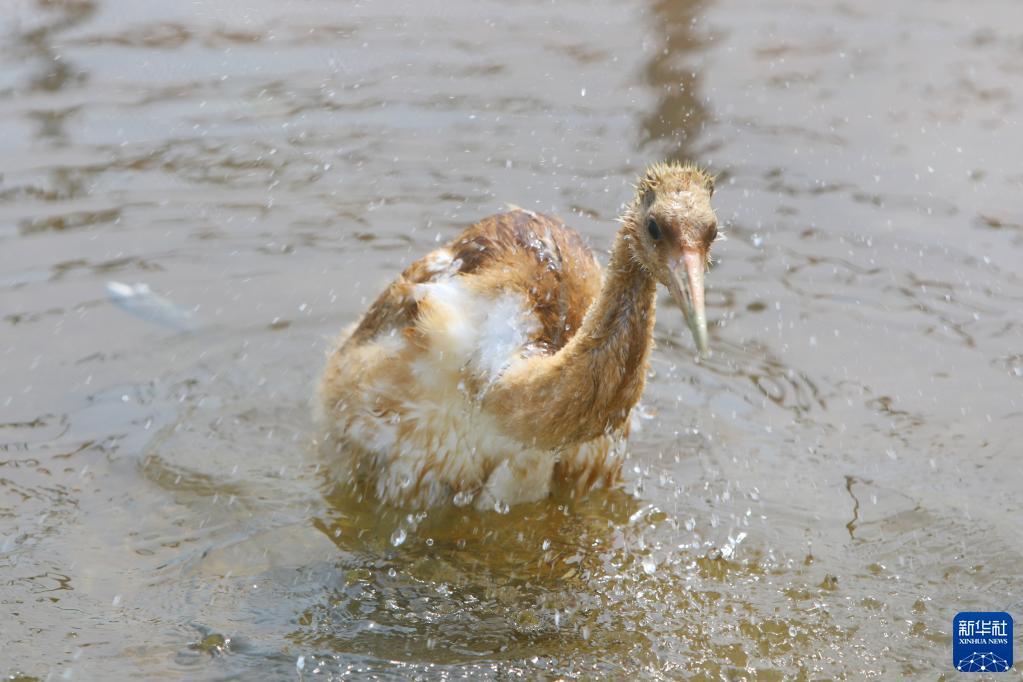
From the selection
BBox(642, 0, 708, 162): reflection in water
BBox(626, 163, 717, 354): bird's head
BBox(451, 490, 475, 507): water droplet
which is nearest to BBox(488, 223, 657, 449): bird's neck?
BBox(626, 163, 717, 354): bird's head

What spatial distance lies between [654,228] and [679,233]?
152 mm

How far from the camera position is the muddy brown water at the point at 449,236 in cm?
534

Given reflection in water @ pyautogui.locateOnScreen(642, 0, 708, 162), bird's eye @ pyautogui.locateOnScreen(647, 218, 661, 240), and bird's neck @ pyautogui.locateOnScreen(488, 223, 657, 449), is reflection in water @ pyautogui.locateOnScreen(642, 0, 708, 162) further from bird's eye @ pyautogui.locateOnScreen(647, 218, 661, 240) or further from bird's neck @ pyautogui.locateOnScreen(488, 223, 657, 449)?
bird's eye @ pyautogui.locateOnScreen(647, 218, 661, 240)

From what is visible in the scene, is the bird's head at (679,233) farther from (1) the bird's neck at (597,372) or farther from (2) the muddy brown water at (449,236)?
(2) the muddy brown water at (449,236)

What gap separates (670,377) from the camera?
7.07 metres

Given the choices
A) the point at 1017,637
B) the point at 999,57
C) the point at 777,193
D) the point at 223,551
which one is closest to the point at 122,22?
the point at 777,193

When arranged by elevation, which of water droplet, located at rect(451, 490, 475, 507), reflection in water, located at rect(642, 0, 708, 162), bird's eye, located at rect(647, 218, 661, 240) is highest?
bird's eye, located at rect(647, 218, 661, 240)

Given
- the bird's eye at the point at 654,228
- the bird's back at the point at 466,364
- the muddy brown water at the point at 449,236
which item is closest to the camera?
the bird's eye at the point at 654,228

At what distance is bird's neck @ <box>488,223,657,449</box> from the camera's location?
16.7 ft

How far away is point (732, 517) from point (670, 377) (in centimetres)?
122

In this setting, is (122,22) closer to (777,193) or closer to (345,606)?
(777,193)

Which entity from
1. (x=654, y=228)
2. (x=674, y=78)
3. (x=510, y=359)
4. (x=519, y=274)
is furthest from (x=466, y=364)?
(x=674, y=78)

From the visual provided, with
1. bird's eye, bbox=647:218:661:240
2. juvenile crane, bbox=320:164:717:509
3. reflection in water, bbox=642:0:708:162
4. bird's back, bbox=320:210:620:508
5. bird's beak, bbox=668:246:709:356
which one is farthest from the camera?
reflection in water, bbox=642:0:708:162

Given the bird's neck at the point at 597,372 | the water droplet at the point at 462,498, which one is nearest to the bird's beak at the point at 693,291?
the bird's neck at the point at 597,372
